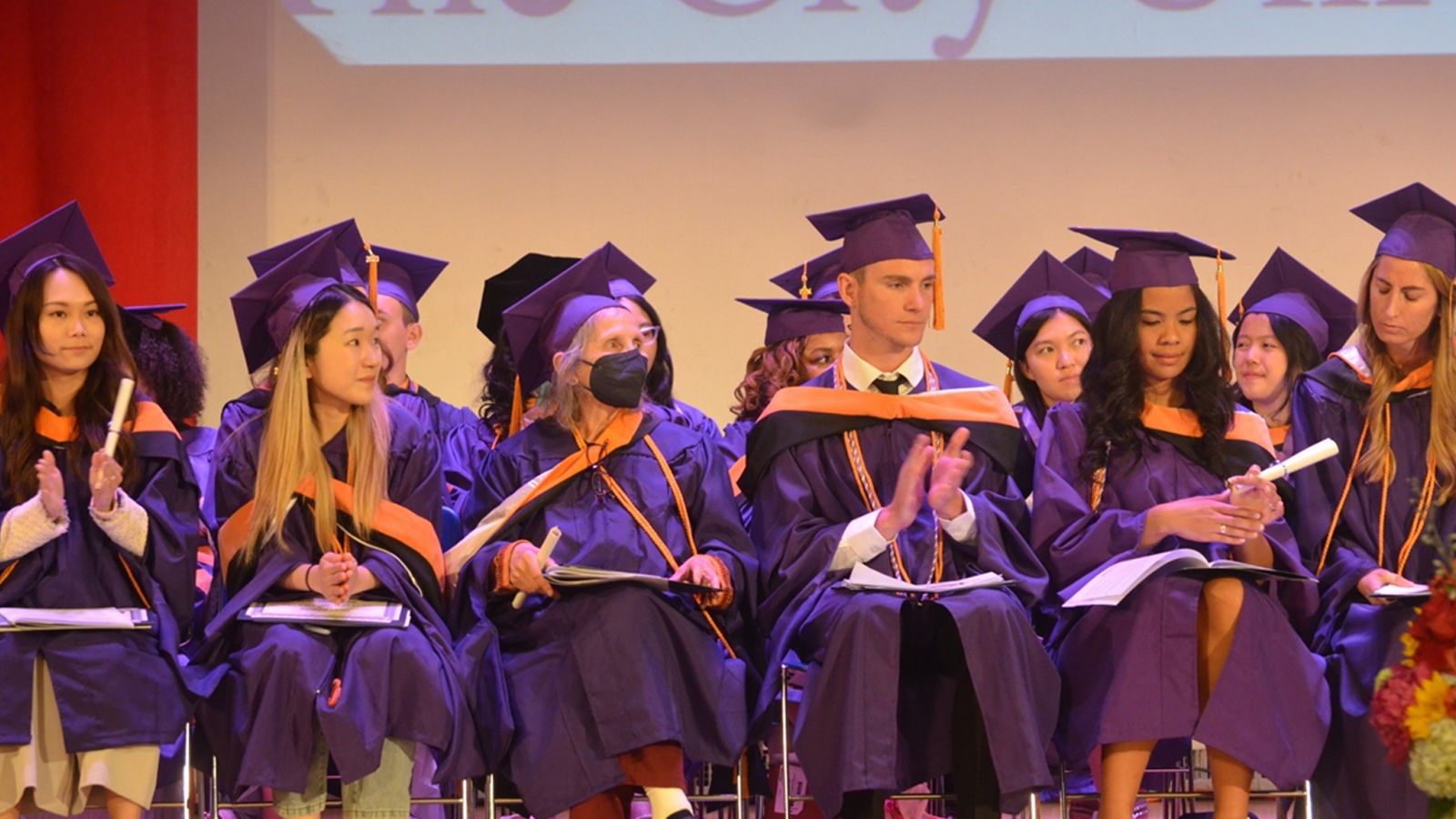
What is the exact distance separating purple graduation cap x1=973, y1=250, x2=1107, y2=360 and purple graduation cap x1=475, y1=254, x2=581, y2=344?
1545mm

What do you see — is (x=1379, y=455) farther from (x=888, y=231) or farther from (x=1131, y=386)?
(x=888, y=231)

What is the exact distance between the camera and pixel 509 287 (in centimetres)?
632

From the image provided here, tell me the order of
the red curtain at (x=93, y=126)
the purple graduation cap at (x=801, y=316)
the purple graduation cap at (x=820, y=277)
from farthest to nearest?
the red curtain at (x=93, y=126)
the purple graduation cap at (x=820, y=277)
the purple graduation cap at (x=801, y=316)

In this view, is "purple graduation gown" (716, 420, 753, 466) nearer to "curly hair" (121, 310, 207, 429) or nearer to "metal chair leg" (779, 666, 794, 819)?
"metal chair leg" (779, 666, 794, 819)

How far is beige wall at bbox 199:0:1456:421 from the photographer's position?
307 inches

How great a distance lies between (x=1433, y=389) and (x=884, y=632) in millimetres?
1685

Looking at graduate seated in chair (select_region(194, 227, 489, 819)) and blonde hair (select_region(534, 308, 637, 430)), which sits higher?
blonde hair (select_region(534, 308, 637, 430))

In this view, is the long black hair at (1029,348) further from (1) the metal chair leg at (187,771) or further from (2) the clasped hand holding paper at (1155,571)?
(1) the metal chair leg at (187,771)

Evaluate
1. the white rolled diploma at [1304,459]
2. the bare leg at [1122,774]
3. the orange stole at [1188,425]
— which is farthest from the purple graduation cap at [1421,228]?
the bare leg at [1122,774]

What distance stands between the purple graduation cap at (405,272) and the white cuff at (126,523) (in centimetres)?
173

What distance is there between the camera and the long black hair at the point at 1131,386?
487cm

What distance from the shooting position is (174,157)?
7574 millimetres

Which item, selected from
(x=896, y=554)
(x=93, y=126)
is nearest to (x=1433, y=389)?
(x=896, y=554)

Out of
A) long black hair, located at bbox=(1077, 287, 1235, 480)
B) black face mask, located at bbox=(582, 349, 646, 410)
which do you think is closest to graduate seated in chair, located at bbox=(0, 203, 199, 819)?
black face mask, located at bbox=(582, 349, 646, 410)
